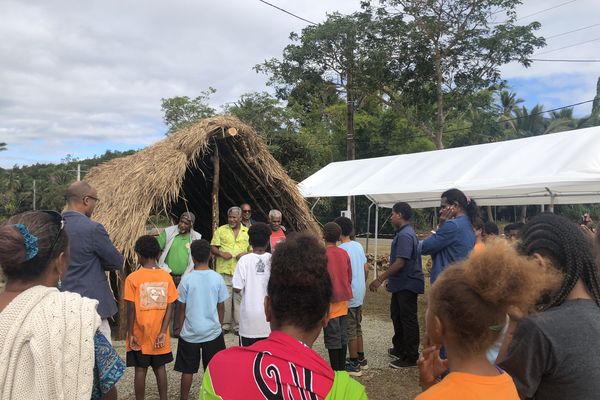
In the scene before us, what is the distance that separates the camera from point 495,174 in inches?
324

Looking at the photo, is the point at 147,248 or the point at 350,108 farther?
the point at 350,108

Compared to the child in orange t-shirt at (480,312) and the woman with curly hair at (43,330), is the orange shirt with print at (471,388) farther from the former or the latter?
the woman with curly hair at (43,330)

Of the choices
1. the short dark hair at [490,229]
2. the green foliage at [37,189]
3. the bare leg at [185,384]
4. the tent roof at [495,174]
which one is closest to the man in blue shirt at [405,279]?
the short dark hair at [490,229]

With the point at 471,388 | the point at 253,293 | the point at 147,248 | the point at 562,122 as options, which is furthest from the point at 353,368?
the point at 562,122

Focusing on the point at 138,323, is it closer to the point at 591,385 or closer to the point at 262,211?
the point at 591,385

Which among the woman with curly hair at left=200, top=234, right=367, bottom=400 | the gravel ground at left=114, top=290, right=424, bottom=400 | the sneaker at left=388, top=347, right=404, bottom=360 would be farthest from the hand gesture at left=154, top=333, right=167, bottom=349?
the sneaker at left=388, top=347, right=404, bottom=360

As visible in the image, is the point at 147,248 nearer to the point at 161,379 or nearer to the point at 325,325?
the point at 161,379

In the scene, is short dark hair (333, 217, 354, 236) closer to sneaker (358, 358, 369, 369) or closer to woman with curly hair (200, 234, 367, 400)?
sneaker (358, 358, 369, 369)

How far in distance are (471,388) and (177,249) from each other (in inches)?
221

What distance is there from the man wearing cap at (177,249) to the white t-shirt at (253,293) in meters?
2.47

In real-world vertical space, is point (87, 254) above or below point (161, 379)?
above

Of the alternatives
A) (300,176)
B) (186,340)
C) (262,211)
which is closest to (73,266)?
(186,340)

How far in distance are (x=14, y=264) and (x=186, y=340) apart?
8.42 ft

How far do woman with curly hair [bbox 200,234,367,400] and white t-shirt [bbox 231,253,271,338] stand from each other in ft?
7.93
